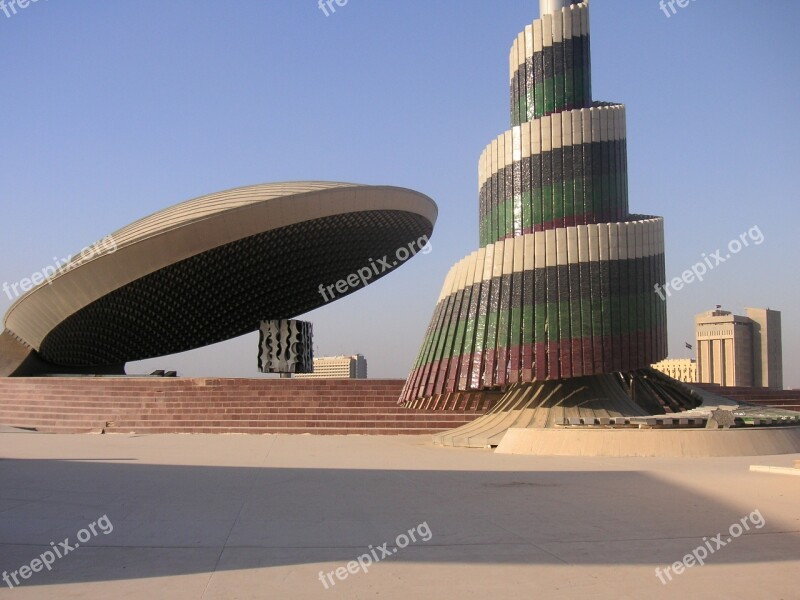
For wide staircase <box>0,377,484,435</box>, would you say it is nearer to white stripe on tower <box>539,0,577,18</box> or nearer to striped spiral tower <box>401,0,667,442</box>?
striped spiral tower <box>401,0,667,442</box>

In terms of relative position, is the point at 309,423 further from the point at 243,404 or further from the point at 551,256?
the point at 551,256

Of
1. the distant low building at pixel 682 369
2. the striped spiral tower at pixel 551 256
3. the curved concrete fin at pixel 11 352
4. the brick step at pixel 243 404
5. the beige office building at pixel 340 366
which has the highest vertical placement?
the striped spiral tower at pixel 551 256

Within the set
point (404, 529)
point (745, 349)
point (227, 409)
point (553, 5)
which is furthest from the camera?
point (745, 349)

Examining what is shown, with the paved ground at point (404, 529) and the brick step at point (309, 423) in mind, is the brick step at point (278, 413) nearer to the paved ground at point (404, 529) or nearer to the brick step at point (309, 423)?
the brick step at point (309, 423)

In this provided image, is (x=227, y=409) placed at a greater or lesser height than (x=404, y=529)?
lesser

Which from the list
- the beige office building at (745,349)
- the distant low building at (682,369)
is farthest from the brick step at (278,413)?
the distant low building at (682,369)

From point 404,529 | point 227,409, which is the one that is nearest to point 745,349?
point 227,409

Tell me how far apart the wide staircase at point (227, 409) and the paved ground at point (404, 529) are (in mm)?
11180

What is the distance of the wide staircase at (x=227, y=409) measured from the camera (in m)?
24.0

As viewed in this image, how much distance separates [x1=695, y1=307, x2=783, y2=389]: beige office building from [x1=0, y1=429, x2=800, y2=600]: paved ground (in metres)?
44.2

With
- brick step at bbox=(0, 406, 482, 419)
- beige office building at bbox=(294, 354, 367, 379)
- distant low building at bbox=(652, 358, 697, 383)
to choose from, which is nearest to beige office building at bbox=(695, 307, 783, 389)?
distant low building at bbox=(652, 358, 697, 383)

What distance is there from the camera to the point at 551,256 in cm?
1777

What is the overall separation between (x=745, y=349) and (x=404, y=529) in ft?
172

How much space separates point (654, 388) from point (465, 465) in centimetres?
904
